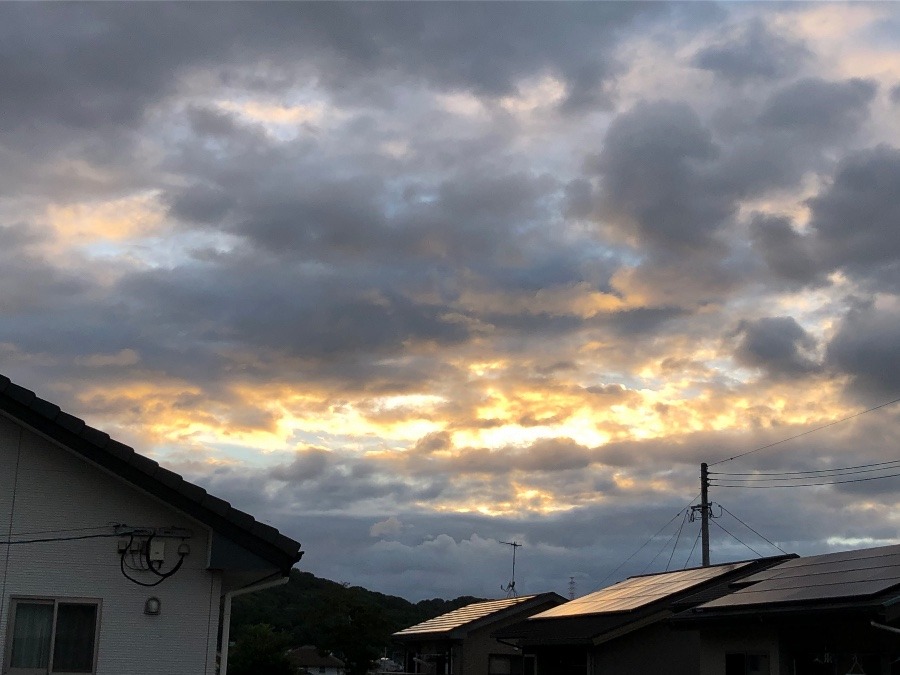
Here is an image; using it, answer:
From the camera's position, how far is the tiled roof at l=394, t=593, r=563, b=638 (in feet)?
134

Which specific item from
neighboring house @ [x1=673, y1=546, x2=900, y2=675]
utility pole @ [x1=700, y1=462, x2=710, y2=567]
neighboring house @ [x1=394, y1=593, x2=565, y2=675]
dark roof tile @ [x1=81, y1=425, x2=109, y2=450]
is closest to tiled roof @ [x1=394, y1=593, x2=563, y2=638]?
neighboring house @ [x1=394, y1=593, x2=565, y2=675]

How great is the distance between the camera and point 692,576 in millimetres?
26297

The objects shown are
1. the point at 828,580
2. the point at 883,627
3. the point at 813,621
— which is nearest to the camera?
the point at 883,627

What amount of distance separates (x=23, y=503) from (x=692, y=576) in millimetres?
18593

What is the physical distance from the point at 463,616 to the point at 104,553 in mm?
32455

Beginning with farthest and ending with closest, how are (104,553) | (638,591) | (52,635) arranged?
(638,591)
(104,553)
(52,635)

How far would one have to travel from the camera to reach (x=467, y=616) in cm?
4262

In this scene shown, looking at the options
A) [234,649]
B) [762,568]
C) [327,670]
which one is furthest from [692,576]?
[327,670]

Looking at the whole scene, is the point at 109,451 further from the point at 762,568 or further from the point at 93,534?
the point at 762,568

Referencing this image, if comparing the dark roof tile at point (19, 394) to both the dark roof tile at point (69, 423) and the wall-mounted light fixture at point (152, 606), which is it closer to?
the dark roof tile at point (69, 423)

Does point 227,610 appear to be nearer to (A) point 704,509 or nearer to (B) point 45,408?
(B) point 45,408

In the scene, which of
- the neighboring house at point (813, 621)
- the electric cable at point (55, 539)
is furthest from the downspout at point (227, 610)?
the neighboring house at point (813, 621)

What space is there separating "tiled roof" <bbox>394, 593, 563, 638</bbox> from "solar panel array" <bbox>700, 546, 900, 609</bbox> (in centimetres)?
2239

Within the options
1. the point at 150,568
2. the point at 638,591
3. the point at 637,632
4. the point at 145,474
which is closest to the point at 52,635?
the point at 150,568
